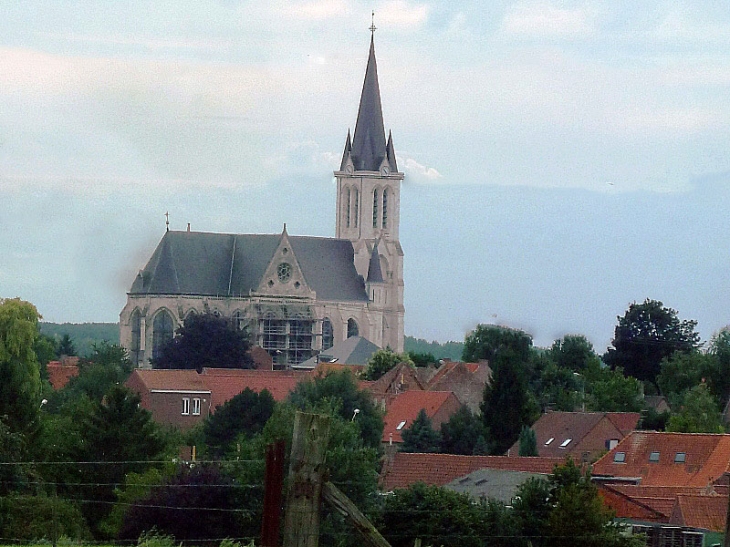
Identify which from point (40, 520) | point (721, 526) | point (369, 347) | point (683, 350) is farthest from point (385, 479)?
point (369, 347)

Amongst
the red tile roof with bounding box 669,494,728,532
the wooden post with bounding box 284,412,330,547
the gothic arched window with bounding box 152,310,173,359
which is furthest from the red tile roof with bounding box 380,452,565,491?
the gothic arched window with bounding box 152,310,173,359

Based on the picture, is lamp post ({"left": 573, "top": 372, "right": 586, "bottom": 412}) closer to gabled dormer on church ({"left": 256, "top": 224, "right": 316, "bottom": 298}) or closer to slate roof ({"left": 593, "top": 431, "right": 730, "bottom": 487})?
slate roof ({"left": 593, "top": 431, "right": 730, "bottom": 487})

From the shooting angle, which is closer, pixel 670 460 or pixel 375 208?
pixel 670 460

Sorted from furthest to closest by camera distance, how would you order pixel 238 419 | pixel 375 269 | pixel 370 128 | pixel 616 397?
pixel 370 128 < pixel 375 269 < pixel 616 397 < pixel 238 419

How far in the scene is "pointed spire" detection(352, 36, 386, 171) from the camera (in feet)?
488

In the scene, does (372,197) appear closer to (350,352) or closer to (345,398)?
(350,352)

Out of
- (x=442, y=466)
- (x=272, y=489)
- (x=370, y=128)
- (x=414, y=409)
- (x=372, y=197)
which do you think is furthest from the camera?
(x=372, y=197)

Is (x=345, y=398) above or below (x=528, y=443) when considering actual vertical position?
above

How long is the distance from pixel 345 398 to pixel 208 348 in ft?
152

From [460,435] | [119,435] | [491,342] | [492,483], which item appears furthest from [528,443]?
[491,342]

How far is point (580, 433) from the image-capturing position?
6325 centimetres

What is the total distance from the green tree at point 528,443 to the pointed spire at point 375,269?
8430 cm

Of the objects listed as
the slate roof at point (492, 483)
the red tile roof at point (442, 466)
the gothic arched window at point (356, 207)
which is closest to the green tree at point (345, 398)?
the red tile roof at point (442, 466)

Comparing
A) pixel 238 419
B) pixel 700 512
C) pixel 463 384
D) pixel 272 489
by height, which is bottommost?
pixel 272 489
